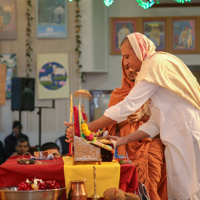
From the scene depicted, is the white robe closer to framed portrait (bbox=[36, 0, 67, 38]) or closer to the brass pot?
the brass pot

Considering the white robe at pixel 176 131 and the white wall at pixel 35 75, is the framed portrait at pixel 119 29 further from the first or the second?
the white robe at pixel 176 131

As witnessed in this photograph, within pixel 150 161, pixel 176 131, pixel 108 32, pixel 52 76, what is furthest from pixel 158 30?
pixel 176 131

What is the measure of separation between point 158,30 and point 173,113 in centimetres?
653

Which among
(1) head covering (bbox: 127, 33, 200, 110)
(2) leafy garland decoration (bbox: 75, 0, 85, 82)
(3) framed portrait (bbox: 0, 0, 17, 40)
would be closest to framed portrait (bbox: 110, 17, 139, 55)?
(2) leafy garland decoration (bbox: 75, 0, 85, 82)

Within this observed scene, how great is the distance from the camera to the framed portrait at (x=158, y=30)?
8289 millimetres

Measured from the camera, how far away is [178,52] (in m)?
8.27

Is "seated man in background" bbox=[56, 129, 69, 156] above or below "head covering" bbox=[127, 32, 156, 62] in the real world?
below

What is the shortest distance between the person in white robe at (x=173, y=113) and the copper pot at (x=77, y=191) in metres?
0.38

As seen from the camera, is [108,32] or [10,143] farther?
[108,32]

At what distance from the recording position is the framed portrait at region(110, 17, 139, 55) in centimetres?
832

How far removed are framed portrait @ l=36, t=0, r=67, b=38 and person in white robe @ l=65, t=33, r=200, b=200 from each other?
234 inches

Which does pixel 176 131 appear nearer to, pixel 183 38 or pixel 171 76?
pixel 171 76

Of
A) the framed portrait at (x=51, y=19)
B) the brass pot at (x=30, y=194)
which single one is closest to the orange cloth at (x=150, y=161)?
the brass pot at (x=30, y=194)

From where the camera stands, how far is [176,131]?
2.12m
